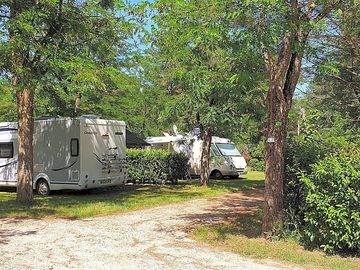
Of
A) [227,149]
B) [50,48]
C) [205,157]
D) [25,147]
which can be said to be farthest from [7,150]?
[227,149]

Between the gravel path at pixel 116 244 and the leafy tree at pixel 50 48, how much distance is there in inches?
124

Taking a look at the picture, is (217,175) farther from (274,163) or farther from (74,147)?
(274,163)

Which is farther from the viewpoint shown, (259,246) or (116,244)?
(116,244)

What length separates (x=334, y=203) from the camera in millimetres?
6383

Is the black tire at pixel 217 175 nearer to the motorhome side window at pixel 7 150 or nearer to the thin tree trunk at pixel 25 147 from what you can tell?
the motorhome side window at pixel 7 150

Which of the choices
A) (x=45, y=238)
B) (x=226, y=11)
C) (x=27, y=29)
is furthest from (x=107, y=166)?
(x=226, y=11)

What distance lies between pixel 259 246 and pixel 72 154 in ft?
29.0

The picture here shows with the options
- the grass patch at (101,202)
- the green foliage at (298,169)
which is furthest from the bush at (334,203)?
the grass patch at (101,202)

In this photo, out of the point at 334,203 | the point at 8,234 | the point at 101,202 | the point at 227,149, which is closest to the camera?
the point at 334,203

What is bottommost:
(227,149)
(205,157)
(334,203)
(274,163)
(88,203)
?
(88,203)

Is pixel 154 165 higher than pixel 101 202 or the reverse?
higher

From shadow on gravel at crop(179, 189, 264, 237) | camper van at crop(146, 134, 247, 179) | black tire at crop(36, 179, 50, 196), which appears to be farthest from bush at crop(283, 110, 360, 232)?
camper van at crop(146, 134, 247, 179)

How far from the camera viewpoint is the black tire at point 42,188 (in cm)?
1485

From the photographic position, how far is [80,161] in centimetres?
1409
